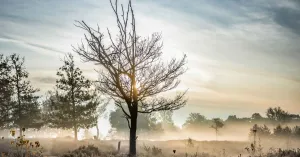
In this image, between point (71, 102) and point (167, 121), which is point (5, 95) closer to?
point (71, 102)

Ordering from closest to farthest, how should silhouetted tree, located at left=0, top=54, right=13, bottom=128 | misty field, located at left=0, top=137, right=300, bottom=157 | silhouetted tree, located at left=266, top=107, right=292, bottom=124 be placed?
1. misty field, located at left=0, top=137, right=300, bottom=157
2. silhouetted tree, located at left=0, top=54, right=13, bottom=128
3. silhouetted tree, located at left=266, top=107, right=292, bottom=124

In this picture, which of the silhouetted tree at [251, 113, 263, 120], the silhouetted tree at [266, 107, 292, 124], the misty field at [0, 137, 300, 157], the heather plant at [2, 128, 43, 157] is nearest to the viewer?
the heather plant at [2, 128, 43, 157]

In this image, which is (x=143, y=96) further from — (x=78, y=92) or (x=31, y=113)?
(x=31, y=113)

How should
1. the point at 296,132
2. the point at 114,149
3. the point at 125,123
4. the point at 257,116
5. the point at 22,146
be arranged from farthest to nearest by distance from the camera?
the point at 257,116
the point at 125,123
the point at 296,132
the point at 114,149
the point at 22,146

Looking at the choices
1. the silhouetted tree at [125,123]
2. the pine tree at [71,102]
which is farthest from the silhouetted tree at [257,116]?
the pine tree at [71,102]

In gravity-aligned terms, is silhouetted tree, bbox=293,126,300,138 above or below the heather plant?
below

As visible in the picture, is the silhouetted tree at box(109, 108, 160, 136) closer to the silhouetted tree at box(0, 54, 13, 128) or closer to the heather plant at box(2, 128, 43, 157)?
the silhouetted tree at box(0, 54, 13, 128)

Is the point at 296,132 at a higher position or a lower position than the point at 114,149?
higher

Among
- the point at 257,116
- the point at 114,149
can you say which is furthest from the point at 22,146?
the point at 257,116

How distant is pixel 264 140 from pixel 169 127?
157ft

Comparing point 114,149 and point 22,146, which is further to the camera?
point 114,149

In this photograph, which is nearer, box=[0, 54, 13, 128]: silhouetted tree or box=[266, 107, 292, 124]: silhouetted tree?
box=[0, 54, 13, 128]: silhouetted tree

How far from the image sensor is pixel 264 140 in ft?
192

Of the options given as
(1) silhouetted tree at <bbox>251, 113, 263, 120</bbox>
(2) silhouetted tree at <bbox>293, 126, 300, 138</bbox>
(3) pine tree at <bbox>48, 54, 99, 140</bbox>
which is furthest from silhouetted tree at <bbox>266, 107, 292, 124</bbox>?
(3) pine tree at <bbox>48, 54, 99, 140</bbox>
